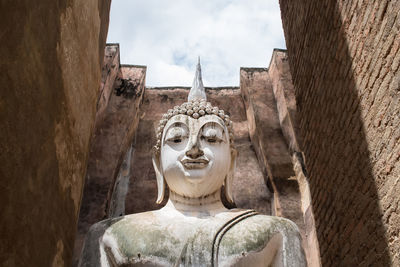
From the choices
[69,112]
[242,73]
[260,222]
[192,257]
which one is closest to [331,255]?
[260,222]

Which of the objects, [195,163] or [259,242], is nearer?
[259,242]

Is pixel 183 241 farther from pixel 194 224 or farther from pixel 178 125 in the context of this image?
pixel 178 125

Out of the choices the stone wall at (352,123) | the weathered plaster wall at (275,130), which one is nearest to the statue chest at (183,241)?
the stone wall at (352,123)

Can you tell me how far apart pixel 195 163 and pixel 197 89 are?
3.16ft

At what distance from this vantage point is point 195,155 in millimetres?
3252

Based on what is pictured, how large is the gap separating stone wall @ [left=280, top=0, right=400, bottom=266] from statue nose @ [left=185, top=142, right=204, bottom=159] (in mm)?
1282

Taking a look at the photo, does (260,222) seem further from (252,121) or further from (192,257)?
(252,121)

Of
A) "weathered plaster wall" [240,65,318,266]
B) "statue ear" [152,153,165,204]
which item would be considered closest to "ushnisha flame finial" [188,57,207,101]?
"statue ear" [152,153,165,204]

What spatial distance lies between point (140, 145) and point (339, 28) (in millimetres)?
6729

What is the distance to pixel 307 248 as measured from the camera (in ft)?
26.9

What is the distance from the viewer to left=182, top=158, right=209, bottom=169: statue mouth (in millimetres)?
3236

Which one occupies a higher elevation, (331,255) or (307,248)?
→ (331,255)

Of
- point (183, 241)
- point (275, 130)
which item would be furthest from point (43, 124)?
point (275, 130)

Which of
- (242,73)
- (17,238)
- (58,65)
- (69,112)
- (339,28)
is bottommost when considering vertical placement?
(17,238)
